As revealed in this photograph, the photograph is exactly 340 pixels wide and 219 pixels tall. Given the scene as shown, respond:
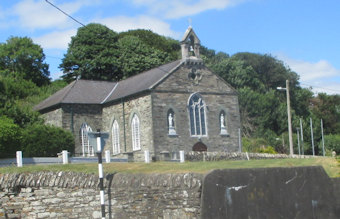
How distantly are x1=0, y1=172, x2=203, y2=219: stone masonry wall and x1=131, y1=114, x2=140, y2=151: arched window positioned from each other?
26930mm

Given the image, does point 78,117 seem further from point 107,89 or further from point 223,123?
point 223,123

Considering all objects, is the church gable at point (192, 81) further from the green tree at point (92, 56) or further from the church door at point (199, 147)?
the green tree at point (92, 56)

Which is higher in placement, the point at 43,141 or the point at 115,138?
the point at 115,138

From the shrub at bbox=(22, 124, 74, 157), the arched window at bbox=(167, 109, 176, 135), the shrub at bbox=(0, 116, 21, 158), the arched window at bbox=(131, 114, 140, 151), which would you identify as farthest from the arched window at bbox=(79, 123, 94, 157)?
the shrub at bbox=(0, 116, 21, 158)

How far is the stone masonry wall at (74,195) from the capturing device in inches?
610

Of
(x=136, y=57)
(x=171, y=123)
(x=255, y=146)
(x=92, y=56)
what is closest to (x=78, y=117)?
(x=171, y=123)

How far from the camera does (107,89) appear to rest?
2013 inches

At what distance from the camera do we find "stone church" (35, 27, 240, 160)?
42.5 meters

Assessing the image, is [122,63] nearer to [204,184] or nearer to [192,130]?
[192,130]

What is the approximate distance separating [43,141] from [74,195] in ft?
71.2

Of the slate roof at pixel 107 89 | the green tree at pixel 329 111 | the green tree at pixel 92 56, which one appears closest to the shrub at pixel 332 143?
the green tree at pixel 329 111

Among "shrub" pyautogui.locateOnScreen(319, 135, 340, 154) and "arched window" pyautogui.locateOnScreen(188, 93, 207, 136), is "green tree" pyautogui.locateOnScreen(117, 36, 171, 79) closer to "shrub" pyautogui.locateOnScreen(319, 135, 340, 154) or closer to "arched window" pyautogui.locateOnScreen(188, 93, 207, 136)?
"arched window" pyautogui.locateOnScreen(188, 93, 207, 136)

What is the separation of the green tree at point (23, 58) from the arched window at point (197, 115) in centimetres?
3398

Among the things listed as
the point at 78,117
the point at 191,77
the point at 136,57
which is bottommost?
the point at 78,117
